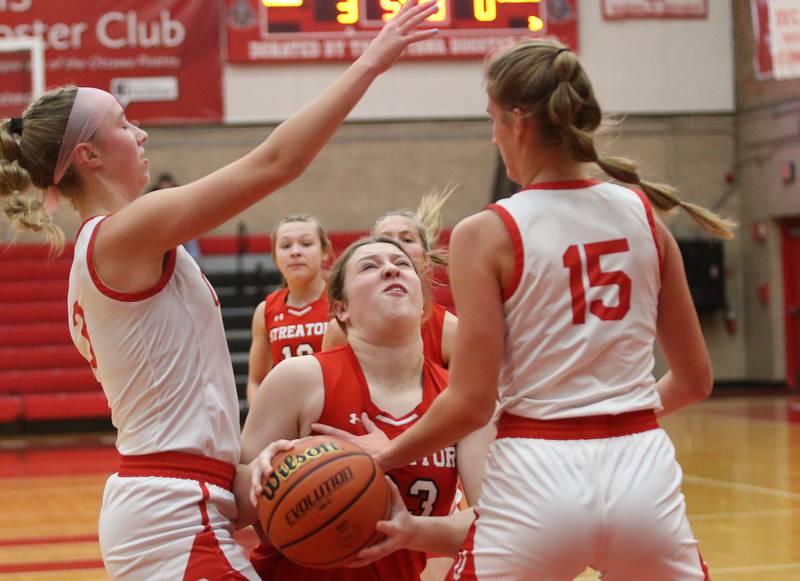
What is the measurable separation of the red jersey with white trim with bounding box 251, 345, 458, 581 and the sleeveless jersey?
1057 millimetres

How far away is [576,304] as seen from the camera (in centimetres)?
212

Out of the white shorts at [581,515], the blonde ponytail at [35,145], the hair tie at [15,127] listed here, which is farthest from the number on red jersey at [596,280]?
the hair tie at [15,127]

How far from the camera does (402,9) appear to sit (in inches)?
89.8

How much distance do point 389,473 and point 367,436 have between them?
19cm

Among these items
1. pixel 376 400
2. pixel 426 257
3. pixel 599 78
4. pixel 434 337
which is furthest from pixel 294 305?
pixel 599 78

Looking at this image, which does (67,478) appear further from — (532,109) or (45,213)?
(532,109)

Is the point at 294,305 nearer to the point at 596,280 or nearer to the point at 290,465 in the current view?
the point at 290,465

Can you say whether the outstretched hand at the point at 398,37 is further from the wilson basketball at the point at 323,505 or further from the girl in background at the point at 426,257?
the girl in background at the point at 426,257

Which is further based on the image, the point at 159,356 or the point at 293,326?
the point at 293,326

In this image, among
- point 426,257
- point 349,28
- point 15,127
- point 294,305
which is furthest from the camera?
point 349,28

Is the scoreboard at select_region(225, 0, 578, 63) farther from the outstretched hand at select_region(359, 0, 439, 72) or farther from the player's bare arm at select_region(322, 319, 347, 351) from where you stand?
the outstretched hand at select_region(359, 0, 439, 72)

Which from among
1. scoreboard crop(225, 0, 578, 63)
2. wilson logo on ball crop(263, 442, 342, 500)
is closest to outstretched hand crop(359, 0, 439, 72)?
wilson logo on ball crop(263, 442, 342, 500)

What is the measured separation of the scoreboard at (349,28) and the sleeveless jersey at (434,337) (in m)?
7.75

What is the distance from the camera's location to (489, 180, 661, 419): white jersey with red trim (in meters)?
2.12
